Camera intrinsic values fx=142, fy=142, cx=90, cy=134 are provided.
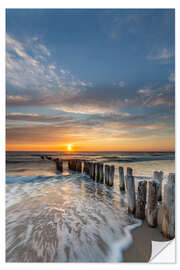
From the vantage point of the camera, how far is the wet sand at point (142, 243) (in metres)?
2.39

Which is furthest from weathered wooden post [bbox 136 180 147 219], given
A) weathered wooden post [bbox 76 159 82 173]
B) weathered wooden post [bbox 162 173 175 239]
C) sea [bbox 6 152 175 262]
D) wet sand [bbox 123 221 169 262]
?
weathered wooden post [bbox 76 159 82 173]

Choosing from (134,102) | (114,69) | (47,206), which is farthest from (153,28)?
(47,206)

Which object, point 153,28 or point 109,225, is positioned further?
point 153,28

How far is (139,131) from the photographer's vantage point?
5.25 m

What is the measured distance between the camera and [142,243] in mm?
2561

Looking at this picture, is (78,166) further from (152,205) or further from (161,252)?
(161,252)

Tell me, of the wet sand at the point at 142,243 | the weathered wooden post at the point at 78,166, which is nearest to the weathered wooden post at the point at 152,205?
the wet sand at the point at 142,243

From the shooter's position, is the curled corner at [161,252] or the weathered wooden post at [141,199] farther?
the weathered wooden post at [141,199]

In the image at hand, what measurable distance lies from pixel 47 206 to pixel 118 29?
17.8ft

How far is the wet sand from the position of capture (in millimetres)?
2387

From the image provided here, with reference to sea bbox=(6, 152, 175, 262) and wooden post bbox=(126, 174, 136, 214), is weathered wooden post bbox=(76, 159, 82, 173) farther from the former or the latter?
wooden post bbox=(126, 174, 136, 214)

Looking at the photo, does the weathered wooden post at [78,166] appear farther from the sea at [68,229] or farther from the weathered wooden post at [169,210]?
the weathered wooden post at [169,210]

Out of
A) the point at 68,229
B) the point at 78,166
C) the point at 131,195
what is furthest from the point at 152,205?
the point at 78,166
